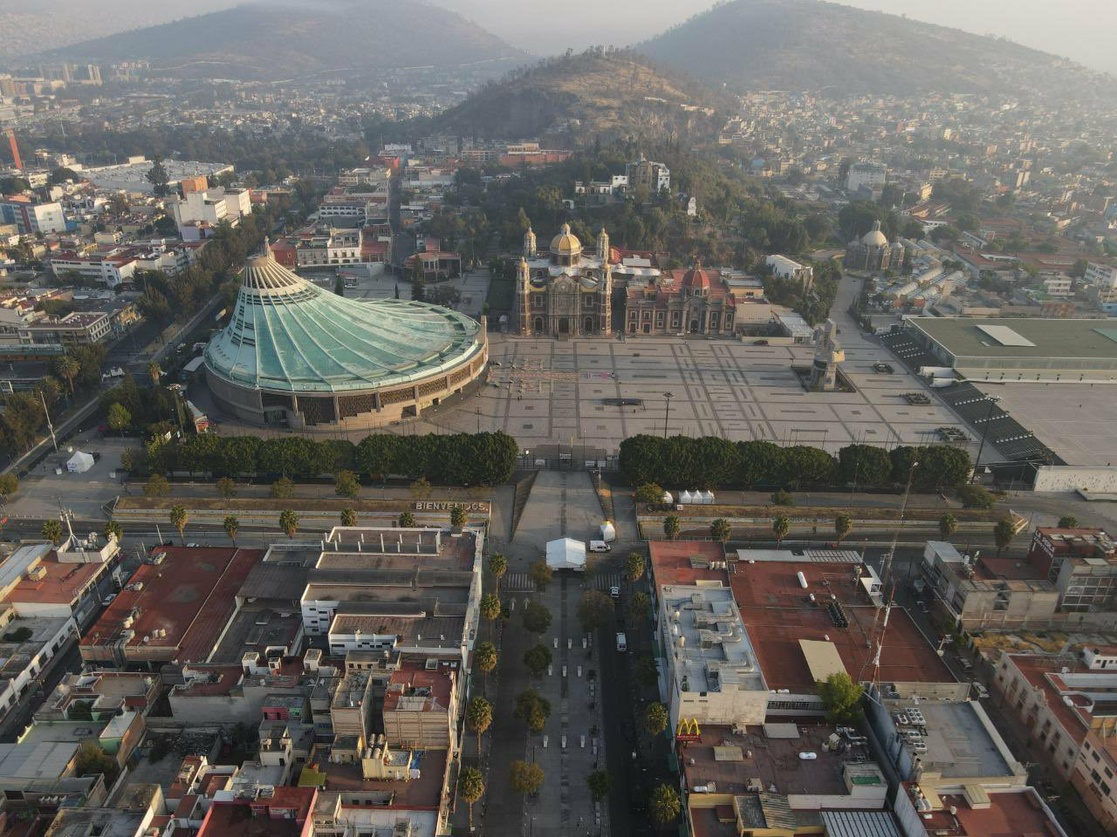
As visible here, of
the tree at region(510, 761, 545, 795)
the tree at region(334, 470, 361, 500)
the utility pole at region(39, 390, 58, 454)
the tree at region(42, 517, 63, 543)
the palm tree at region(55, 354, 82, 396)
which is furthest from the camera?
the palm tree at region(55, 354, 82, 396)

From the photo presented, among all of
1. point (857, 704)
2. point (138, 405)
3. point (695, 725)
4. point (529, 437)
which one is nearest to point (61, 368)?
point (138, 405)

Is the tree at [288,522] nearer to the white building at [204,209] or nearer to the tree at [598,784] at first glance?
the tree at [598,784]

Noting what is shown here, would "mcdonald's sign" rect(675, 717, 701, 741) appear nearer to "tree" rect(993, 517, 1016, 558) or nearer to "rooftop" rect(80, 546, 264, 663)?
"rooftop" rect(80, 546, 264, 663)

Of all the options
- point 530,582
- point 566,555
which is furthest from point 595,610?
point 566,555

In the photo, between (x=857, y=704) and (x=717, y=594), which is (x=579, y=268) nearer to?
(x=717, y=594)

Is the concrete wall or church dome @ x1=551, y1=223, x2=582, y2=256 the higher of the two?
church dome @ x1=551, y1=223, x2=582, y2=256

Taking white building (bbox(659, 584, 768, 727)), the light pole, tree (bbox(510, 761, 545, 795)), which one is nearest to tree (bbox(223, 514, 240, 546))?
tree (bbox(510, 761, 545, 795))

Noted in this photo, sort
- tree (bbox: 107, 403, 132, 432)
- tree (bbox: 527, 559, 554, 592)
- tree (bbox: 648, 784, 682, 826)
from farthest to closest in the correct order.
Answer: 1. tree (bbox: 107, 403, 132, 432)
2. tree (bbox: 527, 559, 554, 592)
3. tree (bbox: 648, 784, 682, 826)
